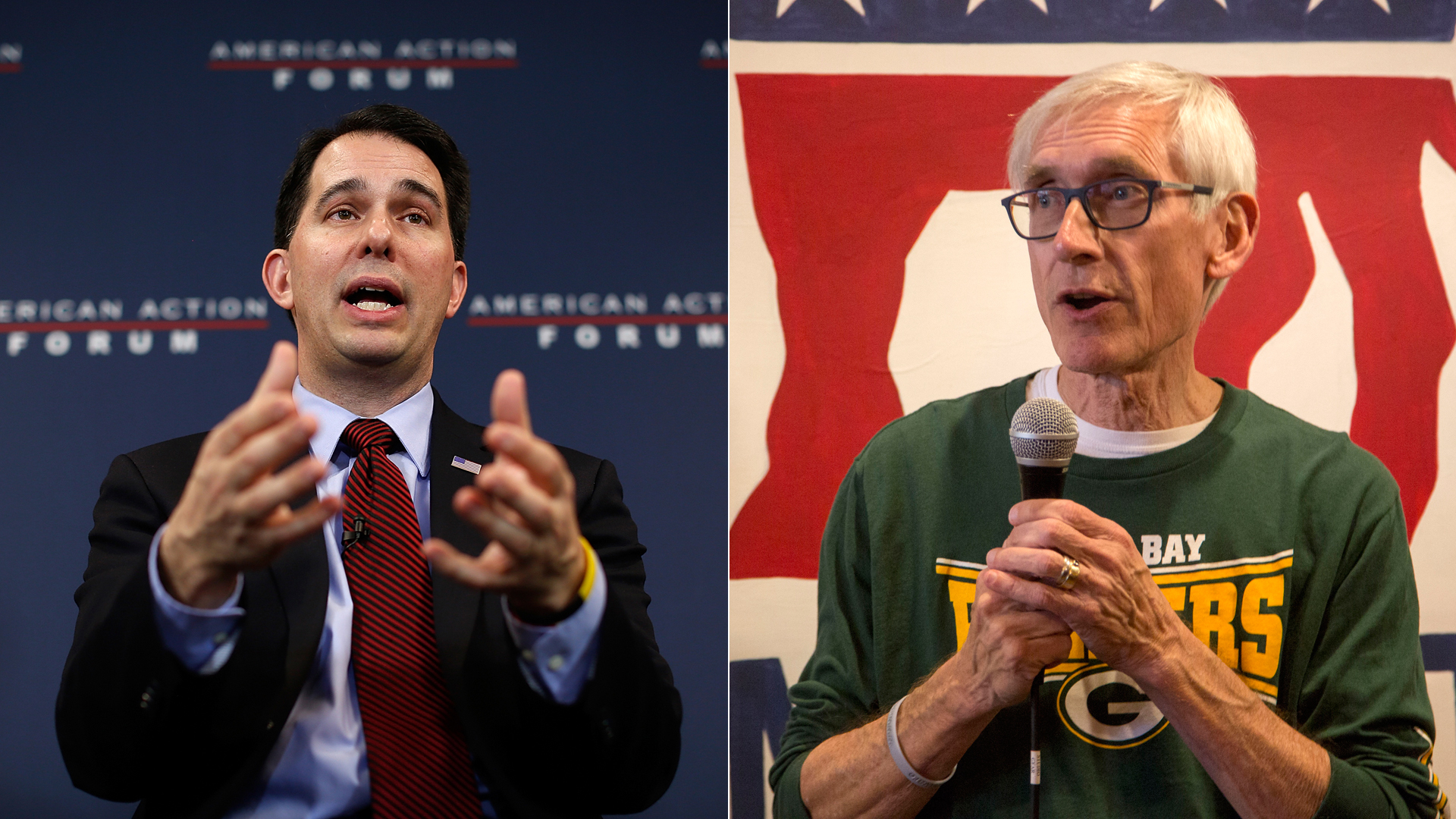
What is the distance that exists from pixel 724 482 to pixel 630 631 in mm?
1082

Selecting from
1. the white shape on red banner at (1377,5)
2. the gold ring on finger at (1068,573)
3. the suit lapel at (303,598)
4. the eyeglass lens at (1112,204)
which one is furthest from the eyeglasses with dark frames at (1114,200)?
the suit lapel at (303,598)

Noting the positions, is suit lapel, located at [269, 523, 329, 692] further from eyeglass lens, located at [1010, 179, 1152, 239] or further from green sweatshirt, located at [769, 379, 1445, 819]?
eyeglass lens, located at [1010, 179, 1152, 239]

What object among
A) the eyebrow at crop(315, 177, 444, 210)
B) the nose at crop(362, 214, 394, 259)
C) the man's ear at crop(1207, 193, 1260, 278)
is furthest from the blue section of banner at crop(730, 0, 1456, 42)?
the nose at crop(362, 214, 394, 259)

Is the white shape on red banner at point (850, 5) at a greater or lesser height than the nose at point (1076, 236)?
greater

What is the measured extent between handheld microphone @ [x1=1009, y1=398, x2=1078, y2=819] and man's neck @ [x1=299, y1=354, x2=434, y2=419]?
3.32ft

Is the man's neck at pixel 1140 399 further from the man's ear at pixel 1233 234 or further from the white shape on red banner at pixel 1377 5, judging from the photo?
the white shape on red banner at pixel 1377 5

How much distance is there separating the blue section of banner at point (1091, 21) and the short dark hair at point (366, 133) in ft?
2.01

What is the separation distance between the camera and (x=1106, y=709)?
1657mm

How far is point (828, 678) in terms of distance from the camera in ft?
5.82

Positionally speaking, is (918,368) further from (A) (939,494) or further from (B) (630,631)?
(B) (630,631)

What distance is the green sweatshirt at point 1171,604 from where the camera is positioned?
161 centimetres

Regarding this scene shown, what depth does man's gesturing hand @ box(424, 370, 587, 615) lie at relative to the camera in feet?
3.54

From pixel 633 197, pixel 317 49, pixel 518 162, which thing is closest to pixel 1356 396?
pixel 633 197

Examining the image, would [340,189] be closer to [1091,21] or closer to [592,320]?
[592,320]
